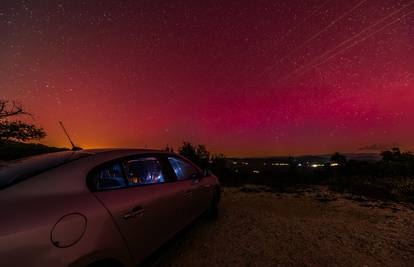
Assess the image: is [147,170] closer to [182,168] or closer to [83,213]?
[182,168]

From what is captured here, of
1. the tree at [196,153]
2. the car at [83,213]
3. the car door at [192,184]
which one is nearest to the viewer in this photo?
the car at [83,213]

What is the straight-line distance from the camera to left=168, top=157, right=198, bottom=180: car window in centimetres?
373

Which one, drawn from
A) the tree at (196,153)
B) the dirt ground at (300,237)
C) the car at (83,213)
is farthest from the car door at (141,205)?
the tree at (196,153)

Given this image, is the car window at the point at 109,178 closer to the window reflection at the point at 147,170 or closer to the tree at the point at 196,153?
the window reflection at the point at 147,170

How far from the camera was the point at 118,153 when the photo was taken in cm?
269

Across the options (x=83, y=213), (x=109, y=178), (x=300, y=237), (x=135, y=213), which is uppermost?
(x=109, y=178)

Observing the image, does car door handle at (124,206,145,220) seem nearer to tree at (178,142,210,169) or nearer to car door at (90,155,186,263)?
car door at (90,155,186,263)

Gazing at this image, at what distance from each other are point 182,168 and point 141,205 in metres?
1.68

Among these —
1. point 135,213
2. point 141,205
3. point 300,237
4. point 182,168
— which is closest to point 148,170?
point 182,168

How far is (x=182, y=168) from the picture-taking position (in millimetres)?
4051

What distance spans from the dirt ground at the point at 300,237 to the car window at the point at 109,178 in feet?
3.44

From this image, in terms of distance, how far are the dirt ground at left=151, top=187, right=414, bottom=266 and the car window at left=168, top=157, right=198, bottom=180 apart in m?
0.83

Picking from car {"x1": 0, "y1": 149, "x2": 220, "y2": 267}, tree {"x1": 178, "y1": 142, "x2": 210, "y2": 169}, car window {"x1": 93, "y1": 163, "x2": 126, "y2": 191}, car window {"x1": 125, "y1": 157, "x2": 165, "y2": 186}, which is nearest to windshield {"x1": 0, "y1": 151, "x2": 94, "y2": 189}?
car {"x1": 0, "y1": 149, "x2": 220, "y2": 267}

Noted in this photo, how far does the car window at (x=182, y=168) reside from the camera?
147 inches
